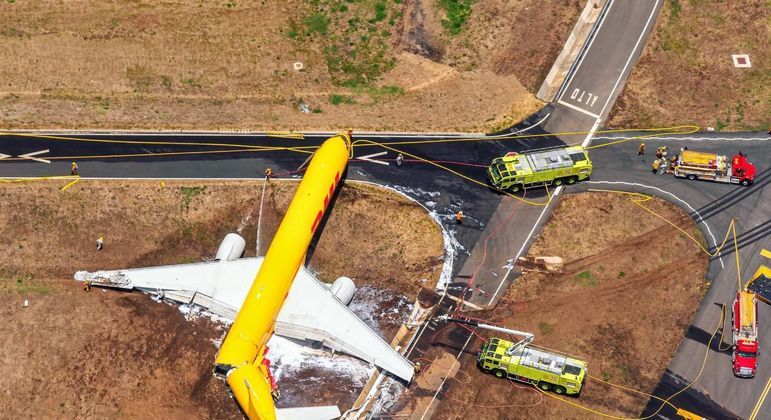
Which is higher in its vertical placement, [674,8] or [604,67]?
[674,8]

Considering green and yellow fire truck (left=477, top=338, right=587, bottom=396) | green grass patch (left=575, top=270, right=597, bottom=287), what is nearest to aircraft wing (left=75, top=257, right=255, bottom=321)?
green and yellow fire truck (left=477, top=338, right=587, bottom=396)

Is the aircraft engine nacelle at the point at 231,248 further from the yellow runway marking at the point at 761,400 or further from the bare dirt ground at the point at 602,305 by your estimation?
the yellow runway marking at the point at 761,400

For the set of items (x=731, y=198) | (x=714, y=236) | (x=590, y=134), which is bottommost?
(x=714, y=236)

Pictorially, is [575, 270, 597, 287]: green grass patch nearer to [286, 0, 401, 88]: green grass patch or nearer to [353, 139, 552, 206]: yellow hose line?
[353, 139, 552, 206]: yellow hose line

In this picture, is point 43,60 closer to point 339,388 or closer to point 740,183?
point 339,388

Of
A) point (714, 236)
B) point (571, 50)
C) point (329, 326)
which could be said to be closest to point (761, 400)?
point (714, 236)

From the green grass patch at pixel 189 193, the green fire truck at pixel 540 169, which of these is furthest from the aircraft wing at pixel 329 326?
the green fire truck at pixel 540 169

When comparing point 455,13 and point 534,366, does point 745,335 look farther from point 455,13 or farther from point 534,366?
point 455,13
